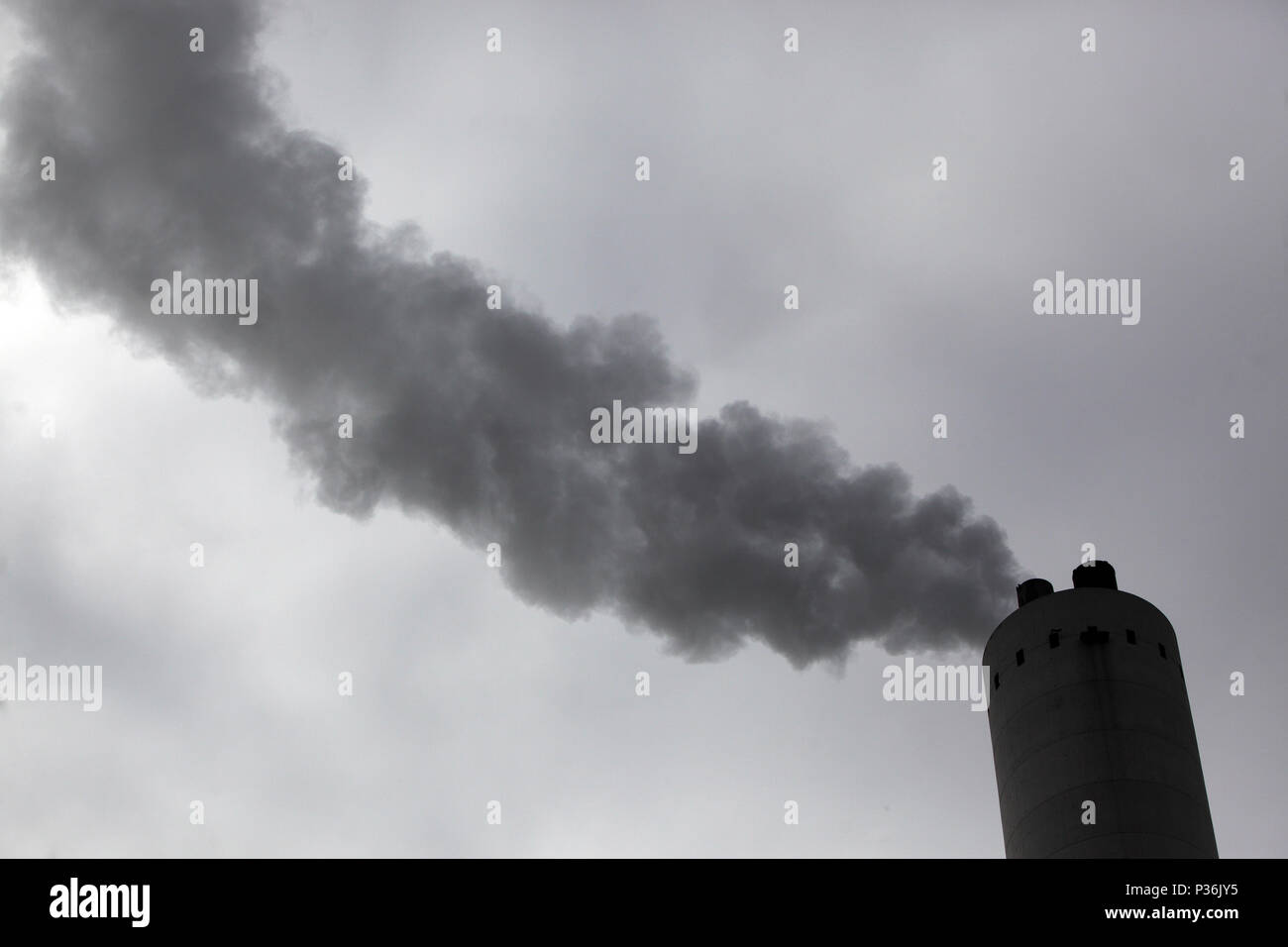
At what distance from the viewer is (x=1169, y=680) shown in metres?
33.2

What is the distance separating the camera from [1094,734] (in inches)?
1256

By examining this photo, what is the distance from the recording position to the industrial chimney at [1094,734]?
31.0 meters

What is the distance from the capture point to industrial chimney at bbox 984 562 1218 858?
31016 mm
